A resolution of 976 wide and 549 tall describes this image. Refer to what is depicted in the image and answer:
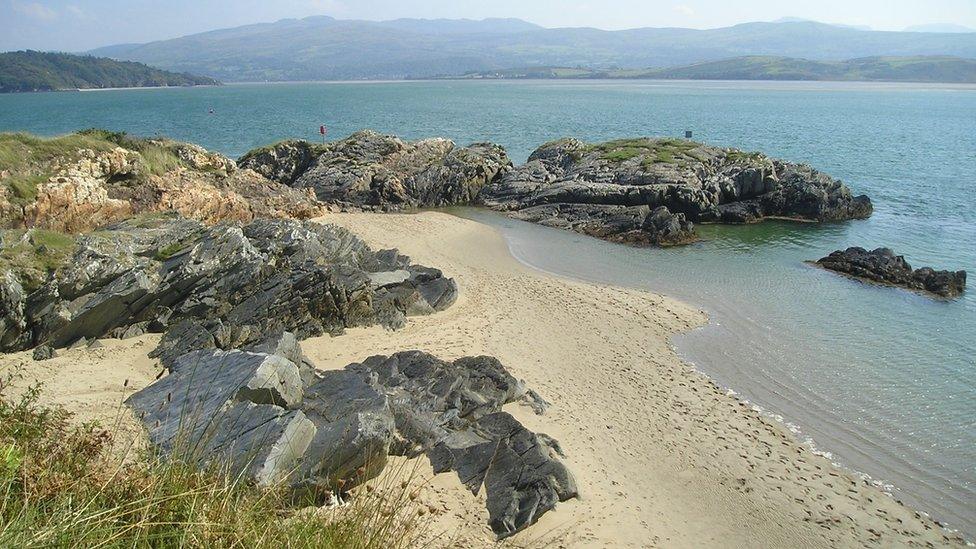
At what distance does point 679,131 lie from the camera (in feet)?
238

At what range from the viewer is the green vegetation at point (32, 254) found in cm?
1328

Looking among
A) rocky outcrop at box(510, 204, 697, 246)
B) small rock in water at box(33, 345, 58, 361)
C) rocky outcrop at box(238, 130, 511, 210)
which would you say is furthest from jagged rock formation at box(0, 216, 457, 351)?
rocky outcrop at box(238, 130, 511, 210)

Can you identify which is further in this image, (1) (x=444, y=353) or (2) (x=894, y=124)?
(2) (x=894, y=124)

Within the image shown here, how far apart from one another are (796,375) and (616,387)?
14.5 feet

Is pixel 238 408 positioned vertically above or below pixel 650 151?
below

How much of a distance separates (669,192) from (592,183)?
4120mm

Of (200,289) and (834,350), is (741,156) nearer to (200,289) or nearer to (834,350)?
(834,350)

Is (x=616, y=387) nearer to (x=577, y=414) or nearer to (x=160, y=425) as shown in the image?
(x=577, y=414)

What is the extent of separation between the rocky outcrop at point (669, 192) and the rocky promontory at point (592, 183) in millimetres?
53

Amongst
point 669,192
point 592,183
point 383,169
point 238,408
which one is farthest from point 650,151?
point 238,408

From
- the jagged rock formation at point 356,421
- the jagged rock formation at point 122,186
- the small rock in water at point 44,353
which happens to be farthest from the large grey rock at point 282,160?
the jagged rock formation at point 356,421

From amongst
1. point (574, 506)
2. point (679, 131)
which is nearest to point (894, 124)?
point (679, 131)

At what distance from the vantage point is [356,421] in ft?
29.6

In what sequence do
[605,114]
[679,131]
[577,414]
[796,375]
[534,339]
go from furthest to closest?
[605,114] < [679,131] < [534,339] < [796,375] < [577,414]
